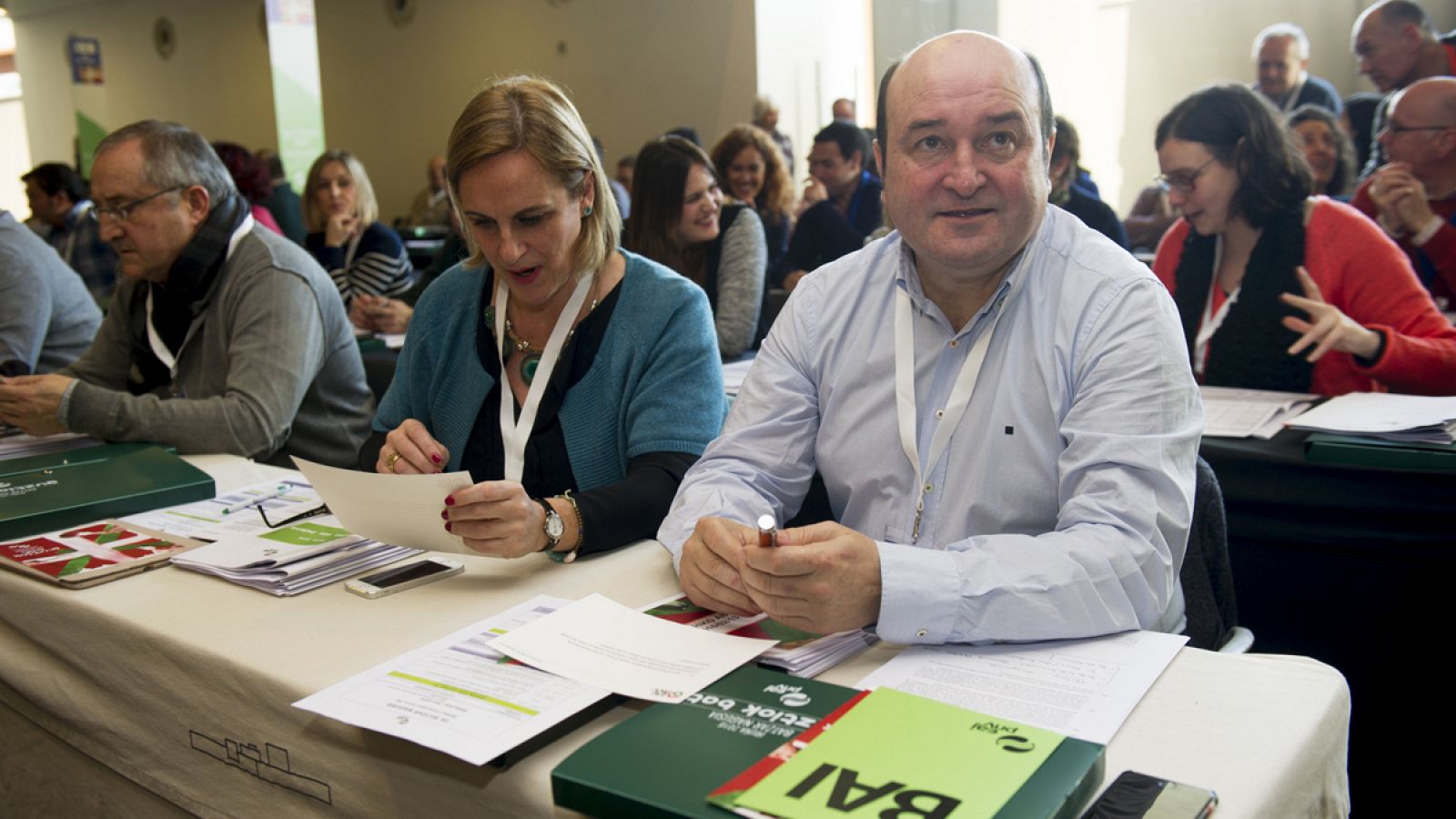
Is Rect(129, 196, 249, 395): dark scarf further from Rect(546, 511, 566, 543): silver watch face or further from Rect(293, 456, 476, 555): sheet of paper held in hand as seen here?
Rect(546, 511, 566, 543): silver watch face

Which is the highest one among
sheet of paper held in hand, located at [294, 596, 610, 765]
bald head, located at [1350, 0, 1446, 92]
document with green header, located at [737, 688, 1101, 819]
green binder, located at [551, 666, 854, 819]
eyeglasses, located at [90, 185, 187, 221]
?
bald head, located at [1350, 0, 1446, 92]

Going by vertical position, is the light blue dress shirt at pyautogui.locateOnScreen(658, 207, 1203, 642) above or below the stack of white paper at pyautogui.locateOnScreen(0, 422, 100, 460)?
above

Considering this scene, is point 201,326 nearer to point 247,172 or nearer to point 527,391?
point 527,391

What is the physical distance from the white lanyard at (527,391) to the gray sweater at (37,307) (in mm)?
1973

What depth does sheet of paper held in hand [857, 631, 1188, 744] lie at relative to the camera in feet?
3.43

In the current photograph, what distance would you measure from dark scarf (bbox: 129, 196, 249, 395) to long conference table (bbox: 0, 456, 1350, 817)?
1027mm

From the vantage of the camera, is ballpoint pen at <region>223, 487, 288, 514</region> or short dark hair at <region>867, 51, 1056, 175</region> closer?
short dark hair at <region>867, 51, 1056, 175</region>

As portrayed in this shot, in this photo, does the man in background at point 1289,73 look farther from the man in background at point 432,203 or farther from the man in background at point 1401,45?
the man in background at point 432,203

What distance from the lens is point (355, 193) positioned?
211 inches

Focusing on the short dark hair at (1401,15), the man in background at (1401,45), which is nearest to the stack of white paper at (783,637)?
the man in background at (1401,45)

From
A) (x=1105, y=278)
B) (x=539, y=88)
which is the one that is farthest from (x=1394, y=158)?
(x=539, y=88)

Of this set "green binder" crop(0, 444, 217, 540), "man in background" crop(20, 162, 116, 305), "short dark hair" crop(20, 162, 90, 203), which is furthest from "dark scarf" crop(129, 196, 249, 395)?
"short dark hair" crop(20, 162, 90, 203)

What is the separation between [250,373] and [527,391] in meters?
0.79

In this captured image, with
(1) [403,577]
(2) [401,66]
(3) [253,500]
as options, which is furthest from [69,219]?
(1) [403,577]
